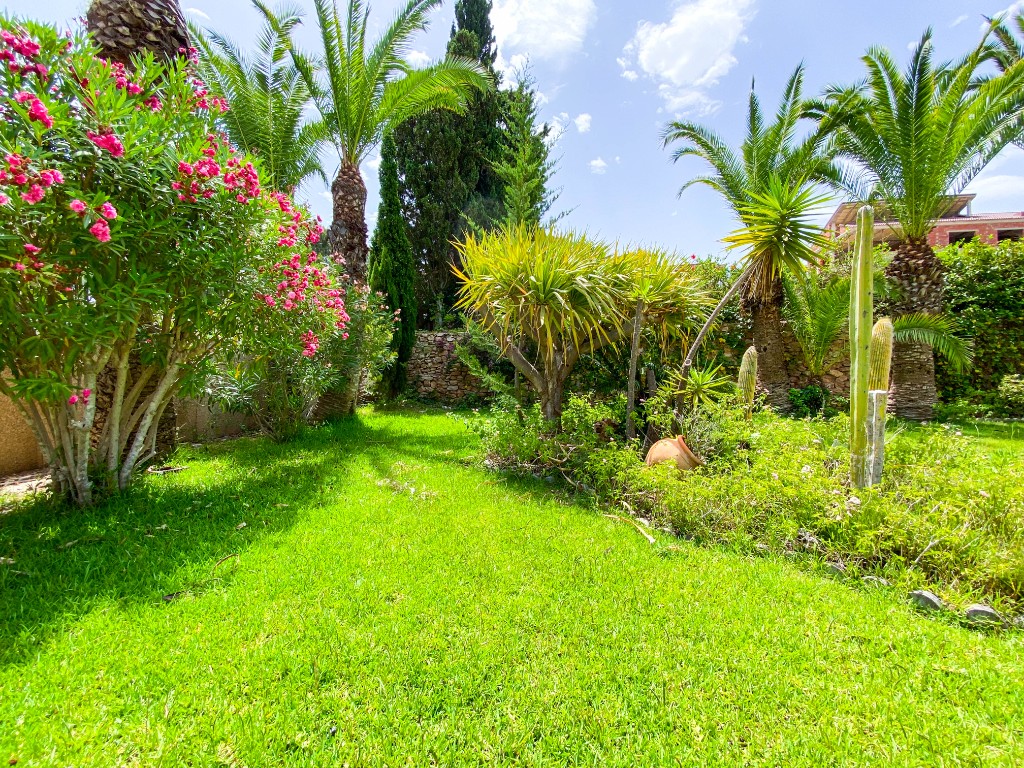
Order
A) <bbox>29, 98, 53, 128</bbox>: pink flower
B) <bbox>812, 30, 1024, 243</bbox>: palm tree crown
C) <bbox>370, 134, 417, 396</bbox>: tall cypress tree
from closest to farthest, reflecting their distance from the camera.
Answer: <bbox>29, 98, 53, 128</bbox>: pink flower
<bbox>812, 30, 1024, 243</bbox>: palm tree crown
<bbox>370, 134, 417, 396</bbox>: tall cypress tree

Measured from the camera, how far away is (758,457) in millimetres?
3662

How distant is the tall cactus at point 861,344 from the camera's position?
133 inches

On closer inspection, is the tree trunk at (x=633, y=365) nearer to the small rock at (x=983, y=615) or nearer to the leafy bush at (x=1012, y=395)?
the small rock at (x=983, y=615)

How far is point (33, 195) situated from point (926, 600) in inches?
228

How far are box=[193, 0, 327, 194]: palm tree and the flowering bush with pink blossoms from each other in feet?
19.8

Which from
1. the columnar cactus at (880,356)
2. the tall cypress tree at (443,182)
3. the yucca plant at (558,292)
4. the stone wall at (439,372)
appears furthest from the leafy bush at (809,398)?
the tall cypress tree at (443,182)

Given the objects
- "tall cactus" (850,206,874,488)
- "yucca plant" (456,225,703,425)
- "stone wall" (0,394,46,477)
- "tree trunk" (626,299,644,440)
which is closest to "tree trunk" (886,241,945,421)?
"yucca plant" (456,225,703,425)

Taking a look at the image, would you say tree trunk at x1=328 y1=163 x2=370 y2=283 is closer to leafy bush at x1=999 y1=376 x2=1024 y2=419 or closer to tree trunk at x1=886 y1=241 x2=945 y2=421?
tree trunk at x1=886 y1=241 x2=945 y2=421

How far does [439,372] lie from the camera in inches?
473

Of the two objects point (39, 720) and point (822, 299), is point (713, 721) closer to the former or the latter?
point (39, 720)

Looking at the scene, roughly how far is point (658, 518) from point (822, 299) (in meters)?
7.10

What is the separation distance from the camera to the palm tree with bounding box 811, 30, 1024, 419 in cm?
731

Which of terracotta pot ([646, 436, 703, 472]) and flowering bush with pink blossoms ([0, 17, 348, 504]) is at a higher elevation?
flowering bush with pink blossoms ([0, 17, 348, 504])

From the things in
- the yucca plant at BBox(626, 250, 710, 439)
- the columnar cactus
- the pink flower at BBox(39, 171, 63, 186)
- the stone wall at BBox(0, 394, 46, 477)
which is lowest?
the stone wall at BBox(0, 394, 46, 477)
